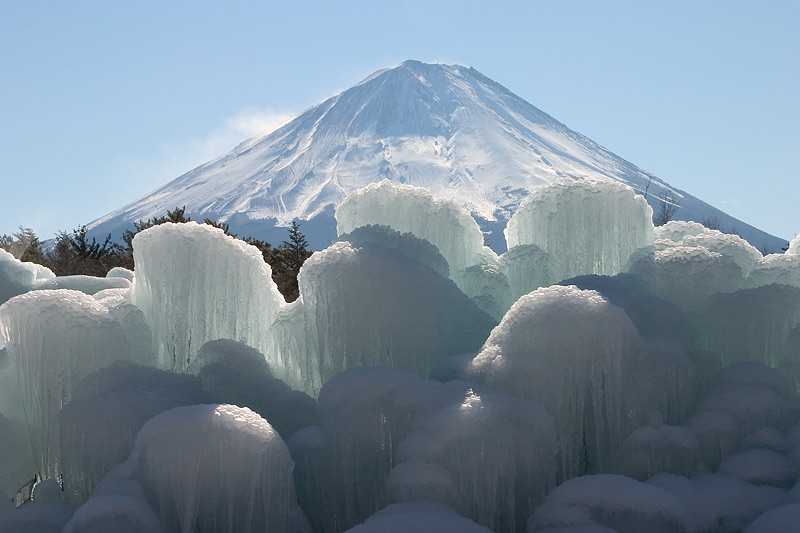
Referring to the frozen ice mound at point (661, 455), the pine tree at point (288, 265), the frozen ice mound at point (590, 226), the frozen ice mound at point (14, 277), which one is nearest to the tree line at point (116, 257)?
the pine tree at point (288, 265)

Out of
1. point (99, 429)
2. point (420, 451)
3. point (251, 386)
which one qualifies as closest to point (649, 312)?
point (420, 451)

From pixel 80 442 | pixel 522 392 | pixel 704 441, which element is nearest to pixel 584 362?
pixel 522 392

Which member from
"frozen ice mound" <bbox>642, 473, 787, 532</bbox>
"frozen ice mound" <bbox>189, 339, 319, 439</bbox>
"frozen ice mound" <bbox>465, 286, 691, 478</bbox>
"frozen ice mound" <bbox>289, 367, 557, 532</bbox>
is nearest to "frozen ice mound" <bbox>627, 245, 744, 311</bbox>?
"frozen ice mound" <bbox>465, 286, 691, 478</bbox>

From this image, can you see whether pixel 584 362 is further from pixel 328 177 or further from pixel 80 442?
pixel 328 177

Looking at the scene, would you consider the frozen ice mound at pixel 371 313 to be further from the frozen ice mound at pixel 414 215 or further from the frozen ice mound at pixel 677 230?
the frozen ice mound at pixel 677 230

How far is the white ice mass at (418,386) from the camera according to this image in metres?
6.80

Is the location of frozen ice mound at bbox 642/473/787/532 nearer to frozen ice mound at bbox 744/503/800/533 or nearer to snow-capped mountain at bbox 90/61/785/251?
frozen ice mound at bbox 744/503/800/533

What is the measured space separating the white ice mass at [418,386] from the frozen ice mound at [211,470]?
0.06 feet

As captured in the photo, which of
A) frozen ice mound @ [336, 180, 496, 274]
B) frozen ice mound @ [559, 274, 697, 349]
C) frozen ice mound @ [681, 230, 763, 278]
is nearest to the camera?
frozen ice mound @ [559, 274, 697, 349]

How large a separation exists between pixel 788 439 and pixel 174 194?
164m

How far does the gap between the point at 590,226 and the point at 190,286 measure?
5.12m

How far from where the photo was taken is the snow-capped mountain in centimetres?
15250

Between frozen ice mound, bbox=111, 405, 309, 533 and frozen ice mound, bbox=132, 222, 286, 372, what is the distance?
2.53 m

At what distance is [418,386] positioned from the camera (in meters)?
7.61
